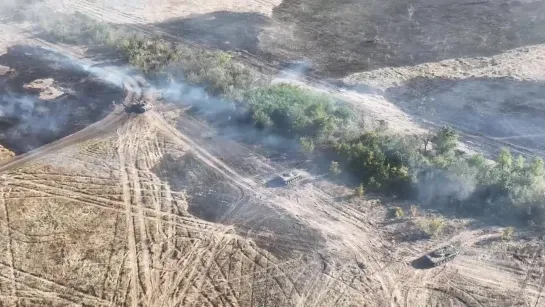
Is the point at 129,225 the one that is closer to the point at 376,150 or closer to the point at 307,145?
the point at 307,145

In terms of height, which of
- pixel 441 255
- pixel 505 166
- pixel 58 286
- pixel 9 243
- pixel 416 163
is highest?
pixel 505 166

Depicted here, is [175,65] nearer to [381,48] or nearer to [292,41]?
[292,41]

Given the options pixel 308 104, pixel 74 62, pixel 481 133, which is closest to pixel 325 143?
pixel 308 104

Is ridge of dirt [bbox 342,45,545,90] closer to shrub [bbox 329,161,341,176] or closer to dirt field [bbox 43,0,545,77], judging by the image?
dirt field [bbox 43,0,545,77]

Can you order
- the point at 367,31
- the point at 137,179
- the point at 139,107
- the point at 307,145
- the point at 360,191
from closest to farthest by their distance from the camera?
the point at 360,191 < the point at 137,179 < the point at 307,145 < the point at 139,107 < the point at 367,31

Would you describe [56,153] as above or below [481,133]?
below

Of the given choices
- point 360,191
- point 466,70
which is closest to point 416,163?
point 360,191

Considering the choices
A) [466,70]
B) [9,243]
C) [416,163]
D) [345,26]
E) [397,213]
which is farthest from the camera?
[345,26]

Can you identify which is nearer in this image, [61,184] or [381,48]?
[61,184]
